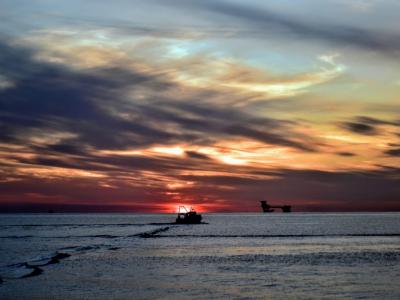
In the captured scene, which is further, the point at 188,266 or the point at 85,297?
the point at 188,266

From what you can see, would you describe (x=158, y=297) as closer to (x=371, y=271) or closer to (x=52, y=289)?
(x=52, y=289)

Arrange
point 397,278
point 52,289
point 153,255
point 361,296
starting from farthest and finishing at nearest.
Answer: point 153,255 → point 397,278 → point 52,289 → point 361,296

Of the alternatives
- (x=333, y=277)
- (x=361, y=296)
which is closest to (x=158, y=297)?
(x=361, y=296)

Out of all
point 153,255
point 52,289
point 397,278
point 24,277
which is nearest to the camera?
point 52,289

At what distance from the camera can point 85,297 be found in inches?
1319

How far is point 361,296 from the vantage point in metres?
32.6

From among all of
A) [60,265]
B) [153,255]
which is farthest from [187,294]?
[153,255]

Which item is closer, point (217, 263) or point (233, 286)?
point (233, 286)

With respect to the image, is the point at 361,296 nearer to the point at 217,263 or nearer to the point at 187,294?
the point at 187,294

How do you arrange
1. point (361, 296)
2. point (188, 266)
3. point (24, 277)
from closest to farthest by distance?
point (361, 296) → point (24, 277) → point (188, 266)

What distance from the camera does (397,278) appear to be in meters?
40.4

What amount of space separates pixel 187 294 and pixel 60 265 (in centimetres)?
2318

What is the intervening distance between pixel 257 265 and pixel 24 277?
2100 cm

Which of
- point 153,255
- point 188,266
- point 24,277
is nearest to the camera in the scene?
point 24,277
